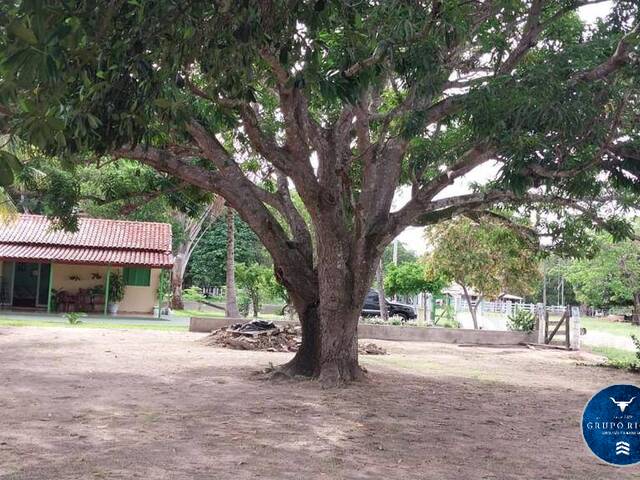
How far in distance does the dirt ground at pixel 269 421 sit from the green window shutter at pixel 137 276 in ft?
43.0

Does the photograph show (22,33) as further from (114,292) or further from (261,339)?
(114,292)

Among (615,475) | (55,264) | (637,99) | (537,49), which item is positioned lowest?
(615,475)

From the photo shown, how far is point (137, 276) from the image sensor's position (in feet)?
91.7

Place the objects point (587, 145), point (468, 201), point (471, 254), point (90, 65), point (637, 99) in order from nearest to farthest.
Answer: point (90, 65) → point (587, 145) → point (637, 99) → point (468, 201) → point (471, 254)

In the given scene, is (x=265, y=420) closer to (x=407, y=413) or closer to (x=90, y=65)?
(x=407, y=413)

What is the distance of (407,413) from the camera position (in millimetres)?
9031

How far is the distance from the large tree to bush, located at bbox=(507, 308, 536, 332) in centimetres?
1144

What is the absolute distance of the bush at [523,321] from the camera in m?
24.8

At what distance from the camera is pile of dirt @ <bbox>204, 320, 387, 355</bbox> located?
55.9 ft

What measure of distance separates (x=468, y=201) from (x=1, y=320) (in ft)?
55.2

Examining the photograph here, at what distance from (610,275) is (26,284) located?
133 ft

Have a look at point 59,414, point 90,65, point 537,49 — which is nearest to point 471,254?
point 537,49

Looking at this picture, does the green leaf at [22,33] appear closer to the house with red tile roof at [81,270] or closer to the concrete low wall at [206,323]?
the concrete low wall at [206,323]

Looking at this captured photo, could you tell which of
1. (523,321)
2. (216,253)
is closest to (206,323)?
(523,321)
